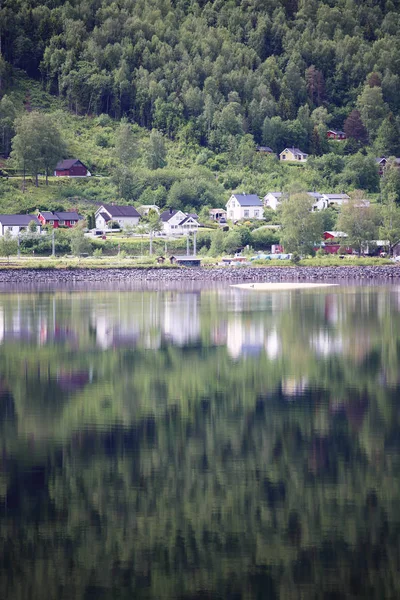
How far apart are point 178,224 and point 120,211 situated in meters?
5.50

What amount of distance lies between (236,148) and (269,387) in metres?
96.8

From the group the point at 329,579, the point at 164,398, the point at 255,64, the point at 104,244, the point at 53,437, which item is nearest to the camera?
the point at 329,579

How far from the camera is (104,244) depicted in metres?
84.0

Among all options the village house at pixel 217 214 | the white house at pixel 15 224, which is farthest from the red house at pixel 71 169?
the white house at pixel 15 224

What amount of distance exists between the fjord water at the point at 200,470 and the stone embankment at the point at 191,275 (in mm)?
40673

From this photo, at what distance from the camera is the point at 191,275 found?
75062 millimetres

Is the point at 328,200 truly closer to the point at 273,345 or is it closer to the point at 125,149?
the point at 125,149

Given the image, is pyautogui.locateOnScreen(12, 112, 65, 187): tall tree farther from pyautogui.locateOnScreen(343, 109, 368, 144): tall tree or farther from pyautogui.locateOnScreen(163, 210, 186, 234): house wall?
pyautogui.locateOnScreen(343, 109, 368, 144): tall tree

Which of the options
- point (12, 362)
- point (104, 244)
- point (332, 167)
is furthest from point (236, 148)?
point (12, 362)

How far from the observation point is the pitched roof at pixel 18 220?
8506 centimetres

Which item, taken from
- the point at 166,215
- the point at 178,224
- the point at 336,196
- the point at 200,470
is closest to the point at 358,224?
the point at 178,224

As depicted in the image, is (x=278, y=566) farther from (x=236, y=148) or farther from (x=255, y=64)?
(x=255, y=64)

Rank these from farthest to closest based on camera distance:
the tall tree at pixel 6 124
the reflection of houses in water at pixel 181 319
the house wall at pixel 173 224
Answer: the tall tree at pixel 6 124 → the house wall at pixel 173 224 → the reflection of houses in water at pixel 181 319

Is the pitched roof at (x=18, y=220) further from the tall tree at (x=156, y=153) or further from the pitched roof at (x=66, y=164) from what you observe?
the tall tree at (x=156, y=153)
